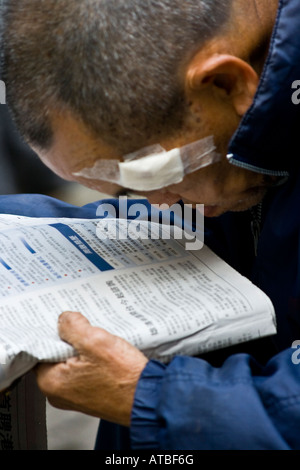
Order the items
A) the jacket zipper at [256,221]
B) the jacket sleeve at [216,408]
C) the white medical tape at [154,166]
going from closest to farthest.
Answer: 1. the jacket sleeve at [216,408]
2. the white medical tape at [154,166]
3. the jacket zipper at [256,221]

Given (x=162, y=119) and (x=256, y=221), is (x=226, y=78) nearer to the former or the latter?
(x=162, y=119)

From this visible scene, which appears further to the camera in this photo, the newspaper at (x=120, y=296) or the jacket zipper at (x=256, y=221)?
the jacket zipper at (x=256, y=221)

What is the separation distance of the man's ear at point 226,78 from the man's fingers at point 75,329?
27 cm

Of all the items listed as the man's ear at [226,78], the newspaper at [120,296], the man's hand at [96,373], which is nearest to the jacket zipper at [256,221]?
the newspaper at [120,296]

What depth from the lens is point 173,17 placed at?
0.59 metres

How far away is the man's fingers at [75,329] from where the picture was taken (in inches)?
23.1

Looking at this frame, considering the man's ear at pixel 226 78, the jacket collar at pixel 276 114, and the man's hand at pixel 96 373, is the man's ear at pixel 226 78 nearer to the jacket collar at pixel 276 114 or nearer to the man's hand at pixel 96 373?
the jacket collar at pixel 276 114

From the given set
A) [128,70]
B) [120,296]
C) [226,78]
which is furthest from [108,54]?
[120,296]

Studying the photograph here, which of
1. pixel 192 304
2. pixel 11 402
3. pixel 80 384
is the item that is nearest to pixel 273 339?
pixel 192 304

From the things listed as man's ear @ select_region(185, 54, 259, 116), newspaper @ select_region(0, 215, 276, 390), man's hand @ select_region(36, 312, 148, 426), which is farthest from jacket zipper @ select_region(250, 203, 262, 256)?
man's hand @ select_region(36, 312, 148, 426)

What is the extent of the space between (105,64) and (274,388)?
355mm

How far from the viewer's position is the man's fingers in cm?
59

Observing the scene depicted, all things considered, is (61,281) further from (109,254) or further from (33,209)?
(33,209)

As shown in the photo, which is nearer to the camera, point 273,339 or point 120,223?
point 273,339
